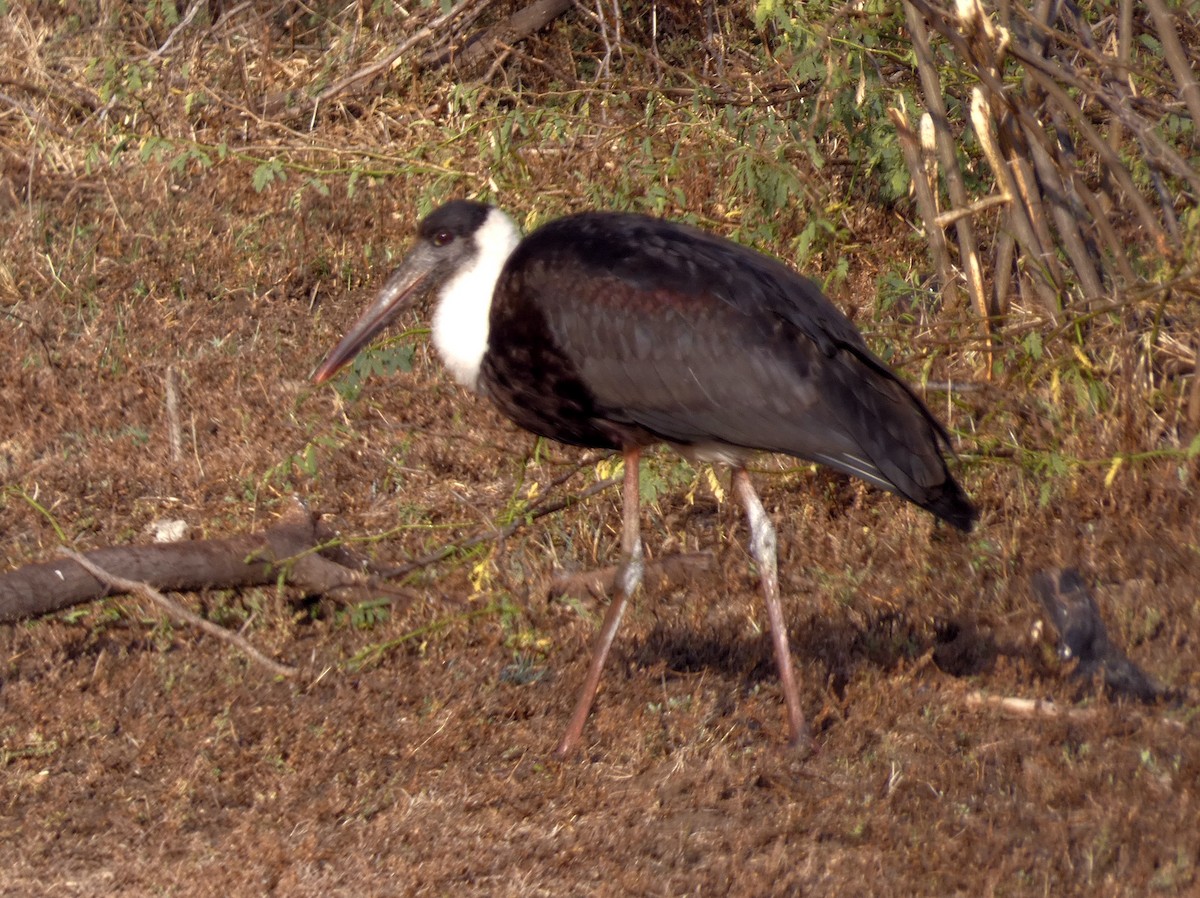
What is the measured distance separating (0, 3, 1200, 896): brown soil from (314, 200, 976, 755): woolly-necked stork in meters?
0.34

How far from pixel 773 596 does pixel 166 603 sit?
1.72 meters

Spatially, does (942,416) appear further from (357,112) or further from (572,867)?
(357,112)

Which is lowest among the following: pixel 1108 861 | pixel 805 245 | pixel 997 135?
pixel 1108 861

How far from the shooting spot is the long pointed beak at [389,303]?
4.61 meters

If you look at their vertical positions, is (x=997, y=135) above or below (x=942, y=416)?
above

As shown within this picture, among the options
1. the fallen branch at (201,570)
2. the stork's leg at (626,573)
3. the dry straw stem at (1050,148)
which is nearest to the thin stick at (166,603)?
the fallen branch at (201,570)

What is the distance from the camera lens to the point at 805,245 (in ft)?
18.2

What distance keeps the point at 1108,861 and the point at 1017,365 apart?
245cm

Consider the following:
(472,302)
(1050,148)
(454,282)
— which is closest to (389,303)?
(454,282)

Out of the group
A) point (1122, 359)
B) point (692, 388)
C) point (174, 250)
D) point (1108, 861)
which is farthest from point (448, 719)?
point (174, 250)

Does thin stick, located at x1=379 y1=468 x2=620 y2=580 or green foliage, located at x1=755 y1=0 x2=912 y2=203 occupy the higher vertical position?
green foliage, located at x1=755 y1=0 x2=912 y2=203

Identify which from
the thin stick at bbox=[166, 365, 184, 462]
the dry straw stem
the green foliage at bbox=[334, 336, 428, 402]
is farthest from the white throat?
the thin stick at bbox=[166, 365, 184, 462]

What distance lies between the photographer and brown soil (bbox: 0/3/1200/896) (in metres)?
3.46

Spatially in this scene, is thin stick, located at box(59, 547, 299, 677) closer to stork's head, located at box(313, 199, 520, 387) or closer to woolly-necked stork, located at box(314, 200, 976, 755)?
stork's head, located at box(313, 199, 520, 387)
